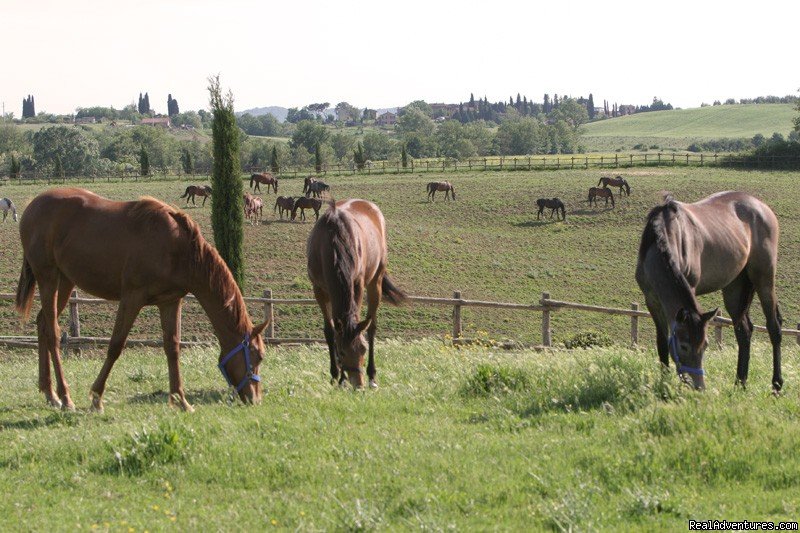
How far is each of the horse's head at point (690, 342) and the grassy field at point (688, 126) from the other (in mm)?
132567

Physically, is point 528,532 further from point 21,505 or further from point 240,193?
point 240,193

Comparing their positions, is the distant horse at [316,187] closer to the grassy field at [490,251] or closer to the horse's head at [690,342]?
the grassy field at [490,251]

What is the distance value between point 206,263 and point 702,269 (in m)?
4.60

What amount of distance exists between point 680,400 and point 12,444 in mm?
4948

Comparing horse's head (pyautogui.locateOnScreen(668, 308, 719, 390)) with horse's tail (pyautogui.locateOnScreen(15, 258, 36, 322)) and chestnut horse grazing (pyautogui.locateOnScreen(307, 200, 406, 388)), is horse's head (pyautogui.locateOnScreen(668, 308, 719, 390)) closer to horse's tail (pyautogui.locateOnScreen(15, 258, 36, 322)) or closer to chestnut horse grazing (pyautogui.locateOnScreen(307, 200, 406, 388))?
chestnut horse grazing (pyautogui.locateOnScreen(307, 200, 406, 388))

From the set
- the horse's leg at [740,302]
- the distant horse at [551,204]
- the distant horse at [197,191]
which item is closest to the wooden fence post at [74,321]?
the horse's leg at [740,302]

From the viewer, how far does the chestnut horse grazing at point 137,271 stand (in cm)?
778

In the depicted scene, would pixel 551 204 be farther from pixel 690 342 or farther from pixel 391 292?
pixel 690 342

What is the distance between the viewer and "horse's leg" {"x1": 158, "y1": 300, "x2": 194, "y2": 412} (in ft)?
25.8

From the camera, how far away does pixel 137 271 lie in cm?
778

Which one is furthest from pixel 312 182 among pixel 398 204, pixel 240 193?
pixel 240 193

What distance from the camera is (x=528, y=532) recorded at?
14.4 ft

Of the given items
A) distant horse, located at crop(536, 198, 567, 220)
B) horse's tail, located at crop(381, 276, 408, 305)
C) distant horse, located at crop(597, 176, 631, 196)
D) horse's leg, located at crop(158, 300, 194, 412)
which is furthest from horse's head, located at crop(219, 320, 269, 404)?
distant horse, located at crop(597, 176, 631, 196)

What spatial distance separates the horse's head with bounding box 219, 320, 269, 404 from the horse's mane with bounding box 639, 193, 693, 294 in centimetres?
346
